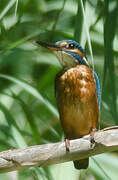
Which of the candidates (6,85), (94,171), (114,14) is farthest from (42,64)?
(114,14)

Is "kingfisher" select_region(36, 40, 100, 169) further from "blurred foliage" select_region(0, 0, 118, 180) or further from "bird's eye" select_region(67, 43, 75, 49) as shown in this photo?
"blurred foliage" select_region(0, 0, 118, 180)

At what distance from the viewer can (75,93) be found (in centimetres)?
343

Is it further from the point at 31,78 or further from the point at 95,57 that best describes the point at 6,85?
the point at 95,57

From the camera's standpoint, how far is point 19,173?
12.6 feet

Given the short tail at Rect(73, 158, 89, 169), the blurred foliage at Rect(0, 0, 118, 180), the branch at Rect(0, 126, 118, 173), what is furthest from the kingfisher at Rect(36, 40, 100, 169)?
the branch at Rect(0, 126, 118, 173)

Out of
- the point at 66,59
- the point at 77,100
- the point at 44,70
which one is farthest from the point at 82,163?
the point at 44,70

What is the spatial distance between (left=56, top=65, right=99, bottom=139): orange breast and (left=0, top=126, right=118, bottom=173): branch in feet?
2.98

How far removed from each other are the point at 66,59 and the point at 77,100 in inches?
13.8

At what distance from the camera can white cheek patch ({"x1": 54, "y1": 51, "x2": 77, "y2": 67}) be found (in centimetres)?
347

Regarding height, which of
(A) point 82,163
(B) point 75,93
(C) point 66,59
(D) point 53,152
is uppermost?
(C) point 66,59

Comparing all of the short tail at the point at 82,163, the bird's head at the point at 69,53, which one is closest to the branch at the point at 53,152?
the short tail at the point at 82,163

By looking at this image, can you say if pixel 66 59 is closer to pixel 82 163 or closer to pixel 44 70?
pixel 82 163

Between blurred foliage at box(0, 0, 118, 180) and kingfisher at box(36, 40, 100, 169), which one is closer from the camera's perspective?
blurred foliage at box(0, 0, 118, 180)

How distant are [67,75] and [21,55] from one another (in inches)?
57.9
